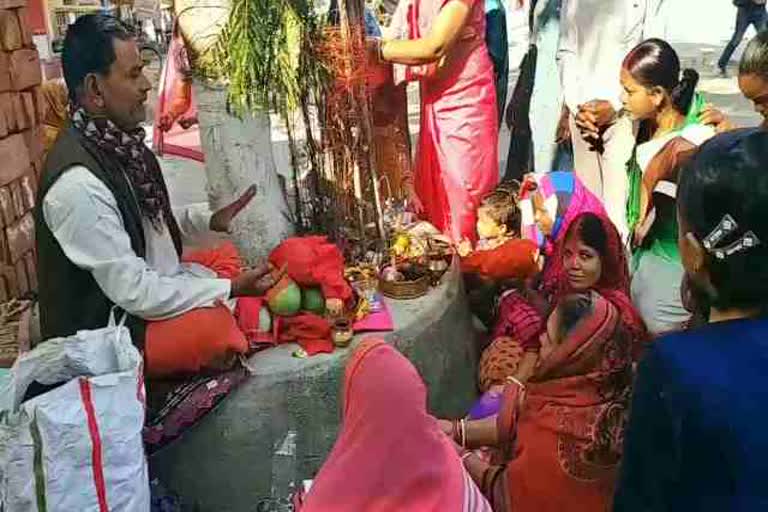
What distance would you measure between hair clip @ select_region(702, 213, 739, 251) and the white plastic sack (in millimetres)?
1584

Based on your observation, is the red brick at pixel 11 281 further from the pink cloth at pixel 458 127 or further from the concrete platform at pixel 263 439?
the pink cloth at pixel 458 127

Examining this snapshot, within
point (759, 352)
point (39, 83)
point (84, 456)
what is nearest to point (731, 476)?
point (759, 352)

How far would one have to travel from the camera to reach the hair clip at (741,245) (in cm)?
140

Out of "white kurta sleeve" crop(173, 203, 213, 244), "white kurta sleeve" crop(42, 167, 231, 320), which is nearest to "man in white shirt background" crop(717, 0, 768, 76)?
"white kurta sleeve" crop(173, 203, 213, 244)

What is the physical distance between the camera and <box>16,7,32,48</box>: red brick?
15.0 ft

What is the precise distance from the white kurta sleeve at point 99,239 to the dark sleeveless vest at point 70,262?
38mm

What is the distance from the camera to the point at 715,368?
4.48 feet

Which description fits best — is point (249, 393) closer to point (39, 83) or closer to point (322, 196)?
point (322, 196)

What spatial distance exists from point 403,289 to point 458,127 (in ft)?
3.95

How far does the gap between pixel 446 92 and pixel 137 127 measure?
1.89 metres

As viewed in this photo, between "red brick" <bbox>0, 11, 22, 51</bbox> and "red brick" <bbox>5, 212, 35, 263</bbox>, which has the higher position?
"red brick" <bbox>0, 11, 22, 51</bbox>

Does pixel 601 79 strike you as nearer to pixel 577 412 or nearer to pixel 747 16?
pixel 577 412

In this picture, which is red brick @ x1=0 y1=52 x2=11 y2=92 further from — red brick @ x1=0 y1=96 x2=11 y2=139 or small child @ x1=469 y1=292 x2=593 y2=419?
small child @ x1=469 y1=292 x2=593 y2=419

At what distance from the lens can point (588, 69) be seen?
4879mm
